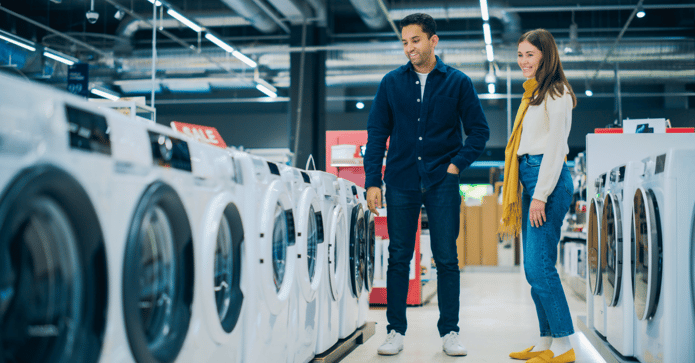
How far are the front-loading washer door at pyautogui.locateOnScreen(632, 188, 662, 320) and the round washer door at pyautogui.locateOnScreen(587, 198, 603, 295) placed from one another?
666 millimetres

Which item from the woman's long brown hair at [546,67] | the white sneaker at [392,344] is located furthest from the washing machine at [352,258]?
the woman's long brown hair at [546,67]

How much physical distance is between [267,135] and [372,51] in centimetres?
480

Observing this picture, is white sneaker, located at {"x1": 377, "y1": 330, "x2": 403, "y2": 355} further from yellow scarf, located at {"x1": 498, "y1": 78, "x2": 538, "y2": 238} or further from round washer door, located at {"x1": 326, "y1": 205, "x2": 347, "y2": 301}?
yellow scarf, located at {"x1": 498, "y1": 78, "x2": 538, "y2": 238}

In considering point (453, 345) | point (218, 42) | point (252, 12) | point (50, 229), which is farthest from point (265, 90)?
point (50, 229)

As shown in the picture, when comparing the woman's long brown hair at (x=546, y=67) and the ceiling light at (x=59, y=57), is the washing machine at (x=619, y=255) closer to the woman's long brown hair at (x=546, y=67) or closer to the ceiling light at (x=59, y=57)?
the woman's long brown hair at (x=546, y=67)

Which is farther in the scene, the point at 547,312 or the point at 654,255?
the point at 547,312

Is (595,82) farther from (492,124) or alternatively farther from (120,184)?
(120,184)

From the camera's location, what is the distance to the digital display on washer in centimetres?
100

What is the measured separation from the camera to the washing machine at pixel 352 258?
117 inches

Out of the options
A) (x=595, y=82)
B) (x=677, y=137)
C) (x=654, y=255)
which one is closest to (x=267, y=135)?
(x=595, y=82)

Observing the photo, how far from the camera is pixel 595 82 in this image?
435 inches

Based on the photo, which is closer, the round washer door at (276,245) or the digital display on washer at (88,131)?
the digital display on washer at (88,131)

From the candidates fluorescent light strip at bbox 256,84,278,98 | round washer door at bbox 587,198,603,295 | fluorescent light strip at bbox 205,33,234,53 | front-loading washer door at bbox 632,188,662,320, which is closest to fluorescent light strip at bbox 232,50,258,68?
fluorescent light strip at bbox 205,33,234,53

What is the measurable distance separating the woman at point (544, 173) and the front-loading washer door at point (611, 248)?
0.22 meters
